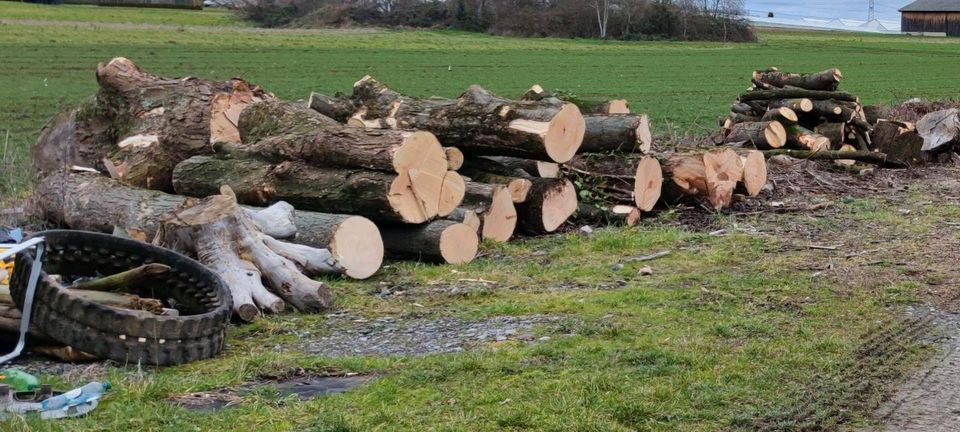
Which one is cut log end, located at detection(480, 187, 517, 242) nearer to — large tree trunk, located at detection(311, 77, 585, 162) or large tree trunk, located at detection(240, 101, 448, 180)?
large tree trunk, located at detection(311, 77, 585, 162)

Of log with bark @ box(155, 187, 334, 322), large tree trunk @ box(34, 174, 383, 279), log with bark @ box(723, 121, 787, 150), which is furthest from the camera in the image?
log with bark @ box(723, 121, 787, 150)

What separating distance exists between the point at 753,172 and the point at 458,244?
453 centimetres

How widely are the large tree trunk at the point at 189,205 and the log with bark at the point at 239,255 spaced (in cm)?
45

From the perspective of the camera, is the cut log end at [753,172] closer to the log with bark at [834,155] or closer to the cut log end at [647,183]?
the cut log end at [647,183]

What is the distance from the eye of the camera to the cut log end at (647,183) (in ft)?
36.3

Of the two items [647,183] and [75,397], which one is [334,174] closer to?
[647,183]

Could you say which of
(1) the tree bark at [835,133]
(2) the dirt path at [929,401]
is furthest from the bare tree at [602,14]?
(2) the dirt path at [929,401]

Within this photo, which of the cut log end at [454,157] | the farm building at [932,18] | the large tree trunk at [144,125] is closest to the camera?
the cut log end at [454,157]

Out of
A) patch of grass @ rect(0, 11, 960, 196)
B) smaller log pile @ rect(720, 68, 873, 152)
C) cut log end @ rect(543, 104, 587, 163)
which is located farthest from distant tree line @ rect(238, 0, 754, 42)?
cut log end @ rect(543, 104, 587, 163)

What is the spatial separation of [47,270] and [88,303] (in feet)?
4.31

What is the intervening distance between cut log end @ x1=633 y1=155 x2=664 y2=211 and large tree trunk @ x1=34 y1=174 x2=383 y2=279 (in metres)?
3.44

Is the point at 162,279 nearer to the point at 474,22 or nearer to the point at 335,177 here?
the point at 335,177

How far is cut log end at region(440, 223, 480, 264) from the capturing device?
30.0 ft

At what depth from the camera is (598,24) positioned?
8588 cm
